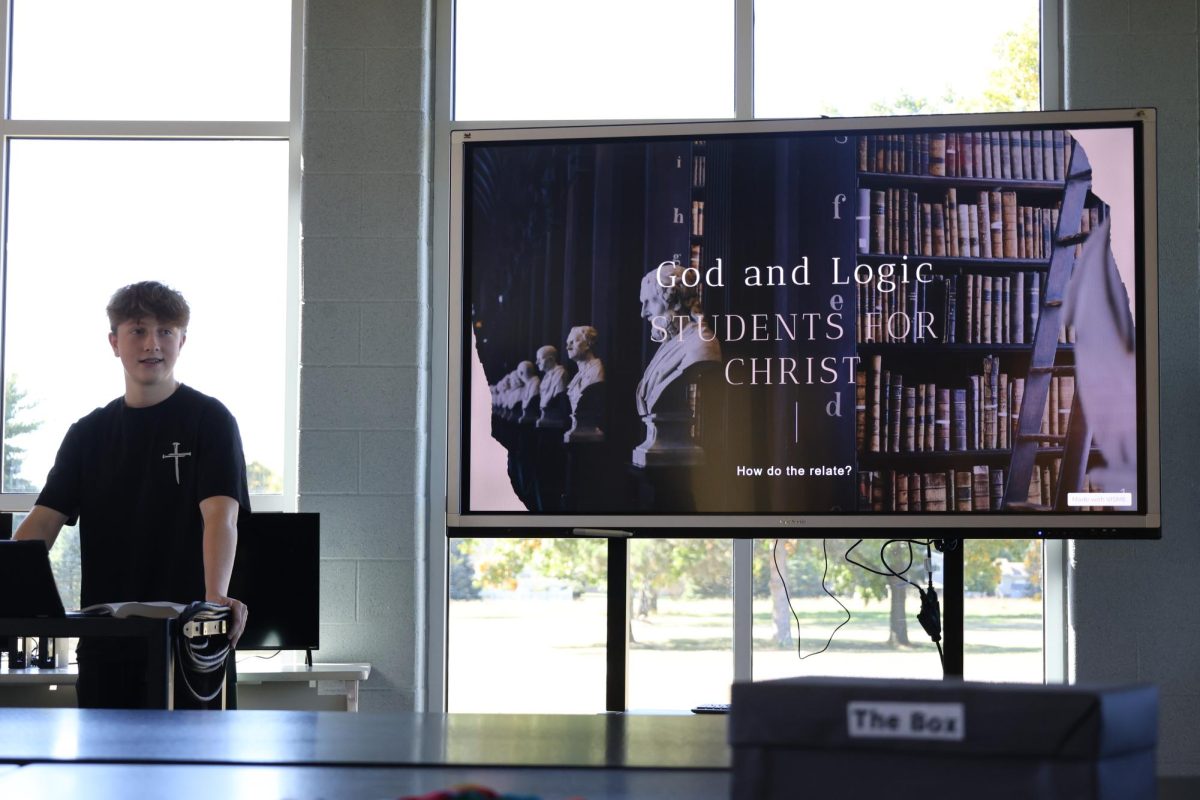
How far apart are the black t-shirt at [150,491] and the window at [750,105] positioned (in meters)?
1.52

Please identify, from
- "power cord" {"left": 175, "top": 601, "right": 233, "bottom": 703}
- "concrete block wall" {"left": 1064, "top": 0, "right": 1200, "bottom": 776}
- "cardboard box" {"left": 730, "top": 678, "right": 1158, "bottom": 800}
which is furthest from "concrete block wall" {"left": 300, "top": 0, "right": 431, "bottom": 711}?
"cardboard box" {"left": 730, "top": 678, "right": 1158, "bottom": 800}

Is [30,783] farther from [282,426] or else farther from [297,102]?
[297,102]

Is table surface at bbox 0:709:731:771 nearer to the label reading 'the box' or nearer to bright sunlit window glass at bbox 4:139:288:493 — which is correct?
the label reading 'the box'

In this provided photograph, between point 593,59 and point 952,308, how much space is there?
5.13 feet

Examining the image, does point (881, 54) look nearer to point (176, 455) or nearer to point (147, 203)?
point (147, 203)

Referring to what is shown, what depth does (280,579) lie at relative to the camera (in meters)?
3.49

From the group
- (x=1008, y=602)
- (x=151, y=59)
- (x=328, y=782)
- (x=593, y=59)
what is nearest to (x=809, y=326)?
(x=1008, y=602)

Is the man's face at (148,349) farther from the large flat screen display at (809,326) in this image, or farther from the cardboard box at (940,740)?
the cardboard box at (940,740)

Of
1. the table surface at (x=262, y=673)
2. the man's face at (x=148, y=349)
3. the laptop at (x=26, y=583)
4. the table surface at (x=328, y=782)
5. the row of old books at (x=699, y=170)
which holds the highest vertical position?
the row of old books at (x=699, y=170)

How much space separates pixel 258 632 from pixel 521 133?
158cm

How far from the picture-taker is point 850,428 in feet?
10.3

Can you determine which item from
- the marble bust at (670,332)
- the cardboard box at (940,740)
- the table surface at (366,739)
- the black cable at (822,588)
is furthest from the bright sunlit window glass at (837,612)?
the cardboard box at (940,740)

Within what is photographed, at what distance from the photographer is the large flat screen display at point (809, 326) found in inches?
122

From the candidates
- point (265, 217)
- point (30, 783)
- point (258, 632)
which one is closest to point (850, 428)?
point (258, 632)
